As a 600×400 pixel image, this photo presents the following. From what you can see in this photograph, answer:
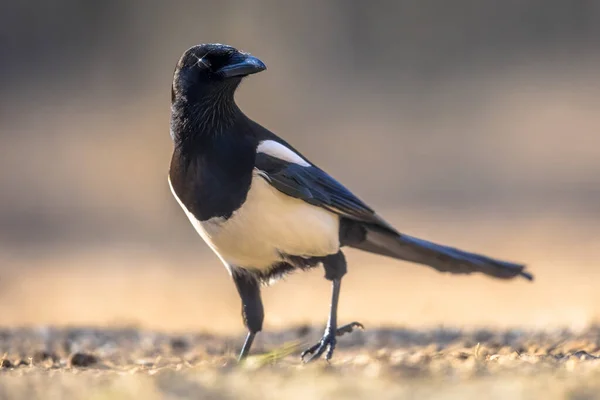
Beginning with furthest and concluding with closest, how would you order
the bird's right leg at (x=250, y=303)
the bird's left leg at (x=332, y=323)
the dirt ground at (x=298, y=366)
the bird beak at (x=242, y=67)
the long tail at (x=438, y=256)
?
the long tail at (x=438, y=256)
the bird's right leg at (x=250, y=303)
the bird's left leg at (x=332, y=323)
the bird beak at (x=242, y=67)
the dirt ground at (x=298, y=366)

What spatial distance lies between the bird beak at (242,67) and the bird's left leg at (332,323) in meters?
0.93

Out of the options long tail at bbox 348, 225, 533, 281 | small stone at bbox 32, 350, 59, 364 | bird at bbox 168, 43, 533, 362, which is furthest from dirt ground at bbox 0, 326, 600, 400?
bird at bbox 168, 43, 533, 362

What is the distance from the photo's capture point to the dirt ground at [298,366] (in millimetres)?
3514

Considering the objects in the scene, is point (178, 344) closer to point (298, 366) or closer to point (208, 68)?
point (208, 68)

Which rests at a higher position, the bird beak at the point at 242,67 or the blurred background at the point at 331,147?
the bird beak at the point at 242,67

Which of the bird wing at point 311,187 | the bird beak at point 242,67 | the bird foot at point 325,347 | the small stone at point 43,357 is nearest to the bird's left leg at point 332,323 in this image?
the bird foot at point 325,347

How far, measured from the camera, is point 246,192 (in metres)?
5.00

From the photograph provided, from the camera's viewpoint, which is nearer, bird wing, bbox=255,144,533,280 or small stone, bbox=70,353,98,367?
bird wing, bbox=255,144,533,280

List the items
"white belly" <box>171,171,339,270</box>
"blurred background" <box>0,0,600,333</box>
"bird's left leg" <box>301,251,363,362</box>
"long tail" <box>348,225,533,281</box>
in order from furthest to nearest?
"blurred background" <box>0,0,600,333</box>
"long tail" <box>348,225,533,281</box>
"bird's left leg" <box>301,251,363,362</box>
"white belly" <box>171,171,339,270</box>

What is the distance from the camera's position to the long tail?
5859 millimetres

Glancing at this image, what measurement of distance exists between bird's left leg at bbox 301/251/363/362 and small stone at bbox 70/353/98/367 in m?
0.96

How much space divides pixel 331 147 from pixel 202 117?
12.7 metres

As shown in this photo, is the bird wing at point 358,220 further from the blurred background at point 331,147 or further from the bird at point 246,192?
the blurred background at point 331,147

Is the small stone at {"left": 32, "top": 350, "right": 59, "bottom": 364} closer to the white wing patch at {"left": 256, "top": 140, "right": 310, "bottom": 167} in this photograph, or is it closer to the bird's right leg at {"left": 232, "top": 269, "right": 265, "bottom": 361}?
the bird's right leg at {"left": 232, "top": 269, "right": 265, "bottom": 361}
